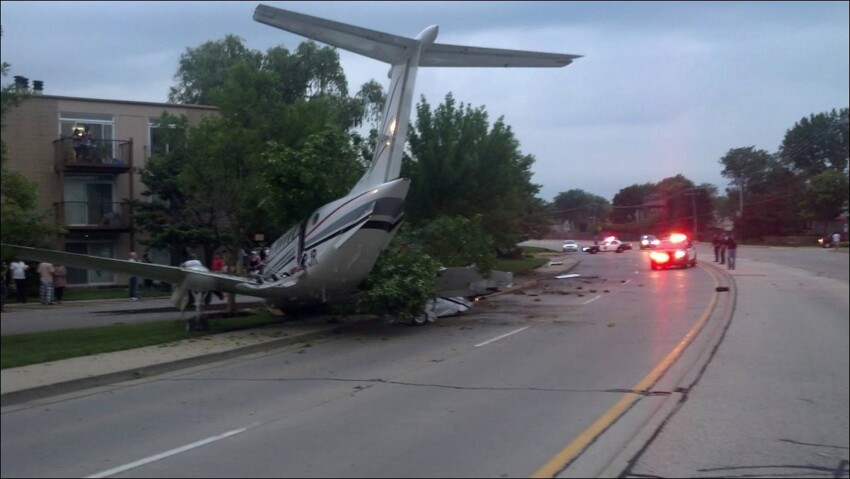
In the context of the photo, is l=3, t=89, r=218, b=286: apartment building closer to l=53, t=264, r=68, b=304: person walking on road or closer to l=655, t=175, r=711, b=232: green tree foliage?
l=53, t=264, r=68, b=304: person walking on road

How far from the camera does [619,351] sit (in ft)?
51.5

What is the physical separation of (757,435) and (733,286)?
1014 centimetres

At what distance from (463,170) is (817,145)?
25.6 m

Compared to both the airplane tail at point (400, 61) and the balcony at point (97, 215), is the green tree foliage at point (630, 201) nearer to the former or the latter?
the airplane tail at point (400, 61)

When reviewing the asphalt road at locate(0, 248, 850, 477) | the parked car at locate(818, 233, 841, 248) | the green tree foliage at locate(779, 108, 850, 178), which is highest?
the green tree foliage at locate(779, 108, 850, 178)

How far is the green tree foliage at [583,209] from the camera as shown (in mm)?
15523

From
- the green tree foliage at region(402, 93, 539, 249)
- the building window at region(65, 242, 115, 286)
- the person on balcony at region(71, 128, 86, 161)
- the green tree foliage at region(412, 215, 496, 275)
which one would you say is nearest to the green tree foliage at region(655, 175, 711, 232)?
the green tree foliage at region(412, 215, 496, 275)

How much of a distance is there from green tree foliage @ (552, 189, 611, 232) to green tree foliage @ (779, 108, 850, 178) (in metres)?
6.51

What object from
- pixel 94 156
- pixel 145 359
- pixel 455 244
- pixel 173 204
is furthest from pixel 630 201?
pixel 94 156

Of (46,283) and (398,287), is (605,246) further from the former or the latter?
(46,283)

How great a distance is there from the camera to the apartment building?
104ft

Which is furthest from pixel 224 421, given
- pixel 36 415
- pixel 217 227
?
pixel 217 227

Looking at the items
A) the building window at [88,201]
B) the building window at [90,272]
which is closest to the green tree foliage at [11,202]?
the building window at [90,272]

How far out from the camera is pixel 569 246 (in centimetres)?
1794
